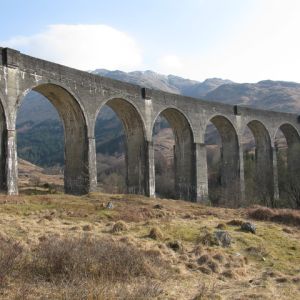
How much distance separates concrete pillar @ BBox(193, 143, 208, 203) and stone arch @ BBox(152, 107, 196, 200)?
0.74 ft

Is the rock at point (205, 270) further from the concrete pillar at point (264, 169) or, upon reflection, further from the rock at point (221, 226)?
the concrete pillar at point (264, 169)

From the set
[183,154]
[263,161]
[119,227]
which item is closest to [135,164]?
[183,154]

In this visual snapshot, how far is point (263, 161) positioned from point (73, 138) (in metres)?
20.4

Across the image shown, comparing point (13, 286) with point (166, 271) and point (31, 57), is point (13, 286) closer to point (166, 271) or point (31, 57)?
point (166, 271)

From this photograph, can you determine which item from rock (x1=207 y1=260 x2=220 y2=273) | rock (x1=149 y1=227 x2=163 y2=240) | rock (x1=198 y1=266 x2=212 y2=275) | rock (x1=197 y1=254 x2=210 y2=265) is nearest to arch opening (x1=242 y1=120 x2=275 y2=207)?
rock (x1=149 y1=227 x2=163 y2=240)

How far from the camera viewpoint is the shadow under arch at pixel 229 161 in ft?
117

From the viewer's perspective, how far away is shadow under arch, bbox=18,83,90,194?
2491 cm

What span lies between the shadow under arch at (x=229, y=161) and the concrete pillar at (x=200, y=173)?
3481mm

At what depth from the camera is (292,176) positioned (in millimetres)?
43625

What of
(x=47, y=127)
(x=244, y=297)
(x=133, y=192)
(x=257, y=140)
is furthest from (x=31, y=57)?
(x=47, y=127)

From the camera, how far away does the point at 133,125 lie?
1165 inches

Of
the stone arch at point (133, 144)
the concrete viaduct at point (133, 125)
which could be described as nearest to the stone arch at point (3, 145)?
the concrete viaduct at point (133, 125)

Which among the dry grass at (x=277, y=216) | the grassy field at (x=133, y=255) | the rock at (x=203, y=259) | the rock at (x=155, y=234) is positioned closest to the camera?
the grassy field at (x=133, y=255)

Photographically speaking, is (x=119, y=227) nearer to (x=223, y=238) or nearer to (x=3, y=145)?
(x=223, y=238)
